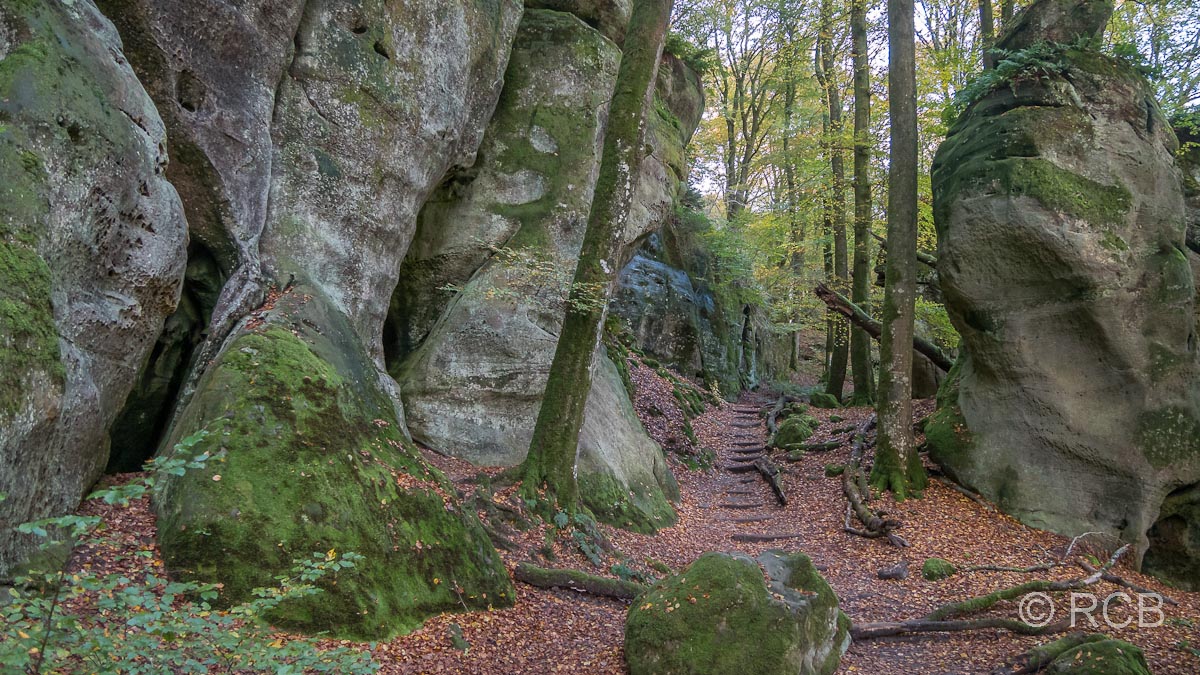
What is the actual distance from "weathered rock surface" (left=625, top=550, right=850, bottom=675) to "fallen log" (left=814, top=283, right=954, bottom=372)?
9.81 metres

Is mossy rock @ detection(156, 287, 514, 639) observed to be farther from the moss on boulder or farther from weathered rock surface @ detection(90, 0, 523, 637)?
the moss on boulder

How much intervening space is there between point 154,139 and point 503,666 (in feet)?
17.9

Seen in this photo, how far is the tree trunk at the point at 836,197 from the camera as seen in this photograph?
17.7m

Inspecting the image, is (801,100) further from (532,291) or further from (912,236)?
(532,291)

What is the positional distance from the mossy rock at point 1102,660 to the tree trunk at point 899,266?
5.75 meters

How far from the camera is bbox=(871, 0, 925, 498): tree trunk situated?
36.2 ft

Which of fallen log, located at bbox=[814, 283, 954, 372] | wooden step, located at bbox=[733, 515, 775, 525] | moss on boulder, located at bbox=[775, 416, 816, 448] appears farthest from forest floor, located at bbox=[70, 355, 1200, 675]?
fallen log, located at bbox=[814, 283, 954, 372]

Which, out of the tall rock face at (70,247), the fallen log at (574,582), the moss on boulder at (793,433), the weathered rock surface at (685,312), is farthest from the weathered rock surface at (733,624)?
the weathered rock surface at (685,312)

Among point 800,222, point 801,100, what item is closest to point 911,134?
point 800,222

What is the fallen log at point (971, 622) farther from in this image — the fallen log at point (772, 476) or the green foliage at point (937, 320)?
the green foliage at point (937, 320)

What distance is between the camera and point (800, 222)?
19.9 m

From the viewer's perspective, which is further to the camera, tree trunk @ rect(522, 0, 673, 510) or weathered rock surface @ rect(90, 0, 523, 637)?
tree trunk @ rect(522, 0, 673, 510)

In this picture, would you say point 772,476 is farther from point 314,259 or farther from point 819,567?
point 314,259

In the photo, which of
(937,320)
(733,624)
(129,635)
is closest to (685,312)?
(937,320)
